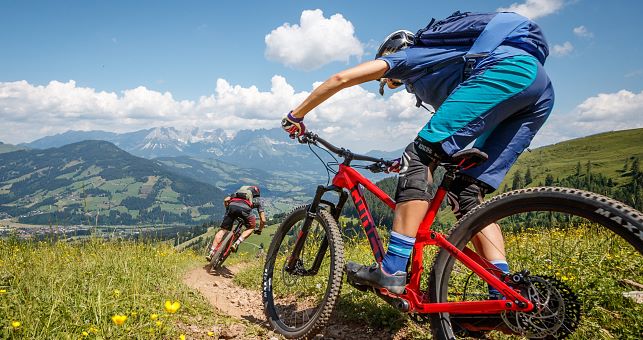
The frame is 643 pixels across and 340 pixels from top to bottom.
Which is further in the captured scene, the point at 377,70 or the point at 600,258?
the point at 600,258

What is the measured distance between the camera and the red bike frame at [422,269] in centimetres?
258

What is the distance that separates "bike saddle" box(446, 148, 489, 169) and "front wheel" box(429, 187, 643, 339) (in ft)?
1.06

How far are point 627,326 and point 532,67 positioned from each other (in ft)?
7.65

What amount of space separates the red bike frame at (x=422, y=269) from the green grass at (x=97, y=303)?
203cm

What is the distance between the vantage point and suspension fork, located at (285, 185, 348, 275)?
4320 millimetres

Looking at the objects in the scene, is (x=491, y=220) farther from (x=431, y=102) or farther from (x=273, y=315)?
(x=273, y=315)

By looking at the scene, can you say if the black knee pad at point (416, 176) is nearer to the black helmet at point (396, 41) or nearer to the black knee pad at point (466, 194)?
the black knee pad at point (466, 194)

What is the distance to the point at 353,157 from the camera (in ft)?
13.4

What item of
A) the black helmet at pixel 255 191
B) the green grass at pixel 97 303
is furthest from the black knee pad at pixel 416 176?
the black helmet at pixel 255 191

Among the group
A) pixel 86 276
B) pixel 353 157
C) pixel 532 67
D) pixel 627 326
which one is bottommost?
pixel 86 276

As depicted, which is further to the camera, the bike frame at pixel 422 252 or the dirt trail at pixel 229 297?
the dirt trail at pixel 229 297

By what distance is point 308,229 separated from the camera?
4.59 meters

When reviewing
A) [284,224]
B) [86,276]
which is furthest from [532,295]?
[86,276]

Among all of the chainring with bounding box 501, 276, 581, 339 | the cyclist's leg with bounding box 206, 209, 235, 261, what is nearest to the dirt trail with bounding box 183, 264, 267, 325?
the cyclist's leg with bounding box 206, 209, 235, 261
